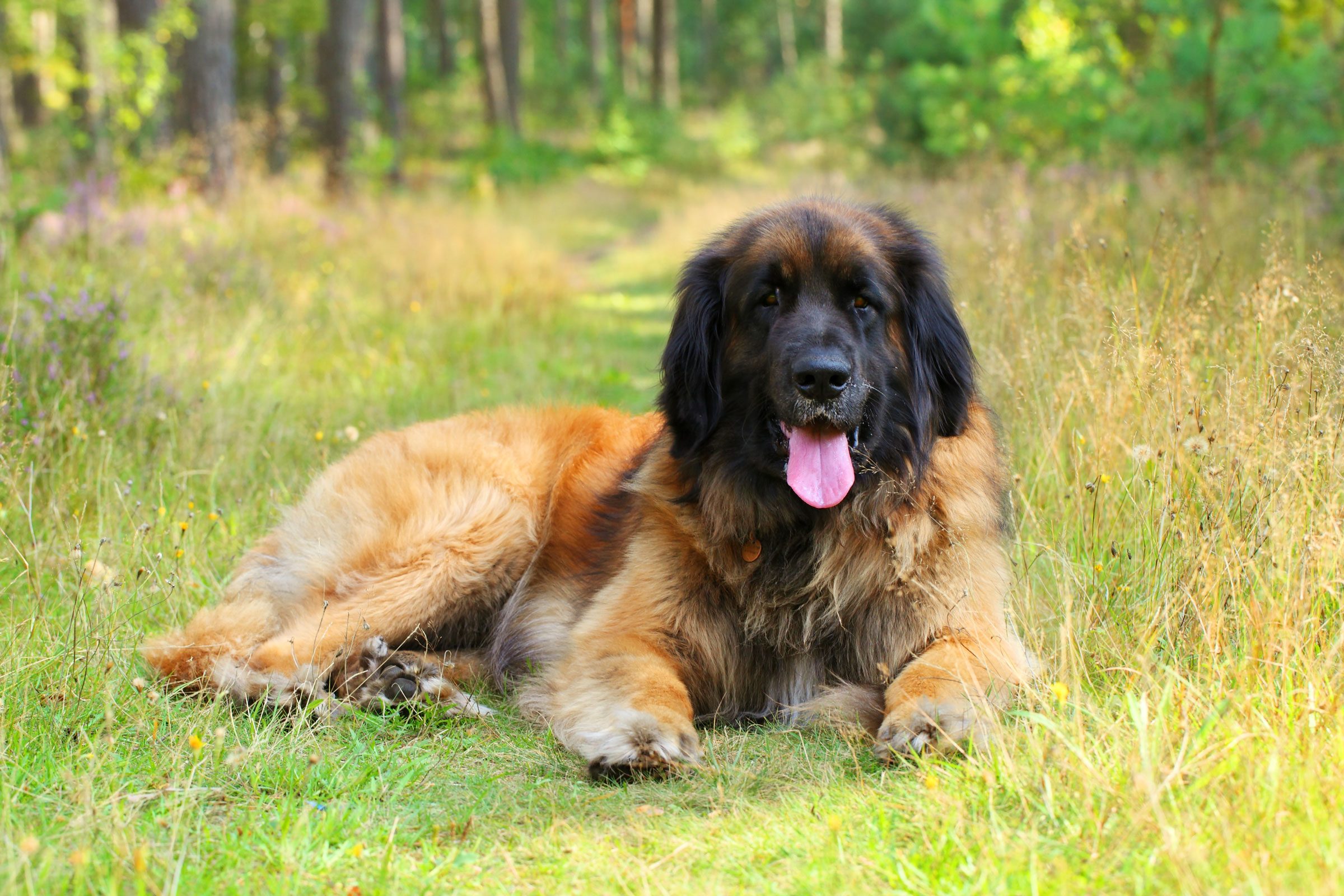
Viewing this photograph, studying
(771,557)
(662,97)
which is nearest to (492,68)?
(662,97)

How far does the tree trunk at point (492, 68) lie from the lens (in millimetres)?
25234

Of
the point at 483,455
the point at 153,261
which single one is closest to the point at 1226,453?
the point at 483,455

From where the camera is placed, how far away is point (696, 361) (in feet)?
11.1

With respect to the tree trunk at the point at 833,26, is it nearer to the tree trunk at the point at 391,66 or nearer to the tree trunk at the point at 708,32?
the tree trunk at the point at 708,32

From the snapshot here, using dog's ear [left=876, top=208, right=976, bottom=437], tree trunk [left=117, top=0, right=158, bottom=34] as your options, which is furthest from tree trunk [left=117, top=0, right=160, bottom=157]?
dog's ear [left=876, top=208, right=976, bottom=437]

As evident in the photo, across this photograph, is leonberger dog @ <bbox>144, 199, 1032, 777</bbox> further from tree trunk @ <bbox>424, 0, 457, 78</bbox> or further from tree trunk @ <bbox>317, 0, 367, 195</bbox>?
tree trunk @ <bbox>424, 0, 457, 78</bbox>

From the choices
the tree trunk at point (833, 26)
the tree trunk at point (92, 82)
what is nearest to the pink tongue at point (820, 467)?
the tree trunk at point (92, 82)

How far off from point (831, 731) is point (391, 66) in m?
19.5

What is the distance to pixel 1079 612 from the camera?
3076mm

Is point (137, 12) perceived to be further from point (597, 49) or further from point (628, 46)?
point (628, 46)

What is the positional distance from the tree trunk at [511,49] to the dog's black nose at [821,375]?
85.9 feet

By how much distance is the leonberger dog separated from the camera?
306 cm

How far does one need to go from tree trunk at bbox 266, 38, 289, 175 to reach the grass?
9870 millimetres

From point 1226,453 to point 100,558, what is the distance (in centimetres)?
381
